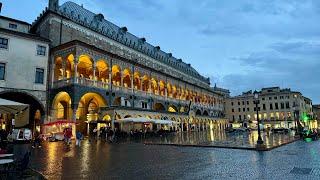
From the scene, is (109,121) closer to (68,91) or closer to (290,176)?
(68,91)

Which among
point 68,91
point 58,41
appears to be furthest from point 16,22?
point 68,91

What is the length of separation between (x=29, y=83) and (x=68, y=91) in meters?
5.00

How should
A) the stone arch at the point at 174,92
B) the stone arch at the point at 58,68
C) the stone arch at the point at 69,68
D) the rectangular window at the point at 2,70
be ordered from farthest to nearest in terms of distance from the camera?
the stone arch at the point at 174,92 < the stone arch at the point at 69,68 < the stone arch at the point at 58,68 < the rectangular window at the point at 2,70

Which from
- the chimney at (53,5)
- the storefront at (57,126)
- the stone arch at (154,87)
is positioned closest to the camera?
the storefront at (57,126)

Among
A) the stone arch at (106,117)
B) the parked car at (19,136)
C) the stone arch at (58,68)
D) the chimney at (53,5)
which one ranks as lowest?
the parked car at (19,136)

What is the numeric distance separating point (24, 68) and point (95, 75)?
1016 centimetres

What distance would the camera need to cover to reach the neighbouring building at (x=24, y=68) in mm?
32094

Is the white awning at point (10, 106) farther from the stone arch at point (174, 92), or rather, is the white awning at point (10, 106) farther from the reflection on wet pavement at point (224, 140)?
the stone arch at point (174, 92)

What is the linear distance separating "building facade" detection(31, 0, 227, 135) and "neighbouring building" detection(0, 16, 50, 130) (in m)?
1.21

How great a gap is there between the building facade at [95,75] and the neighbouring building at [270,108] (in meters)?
52.5

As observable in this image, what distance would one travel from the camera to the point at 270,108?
330 feet

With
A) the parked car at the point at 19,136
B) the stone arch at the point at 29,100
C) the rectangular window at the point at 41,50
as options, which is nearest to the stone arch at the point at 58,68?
the rectangular window at the point at 41,50

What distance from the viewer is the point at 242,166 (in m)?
11.8

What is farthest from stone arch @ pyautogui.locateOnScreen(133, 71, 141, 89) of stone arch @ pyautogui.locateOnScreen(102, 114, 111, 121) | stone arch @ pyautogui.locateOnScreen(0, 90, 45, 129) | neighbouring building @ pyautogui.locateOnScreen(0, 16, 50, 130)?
Answer: stone arch @ pyautogui.locateOnScreen(0, 90, 45, 129)
